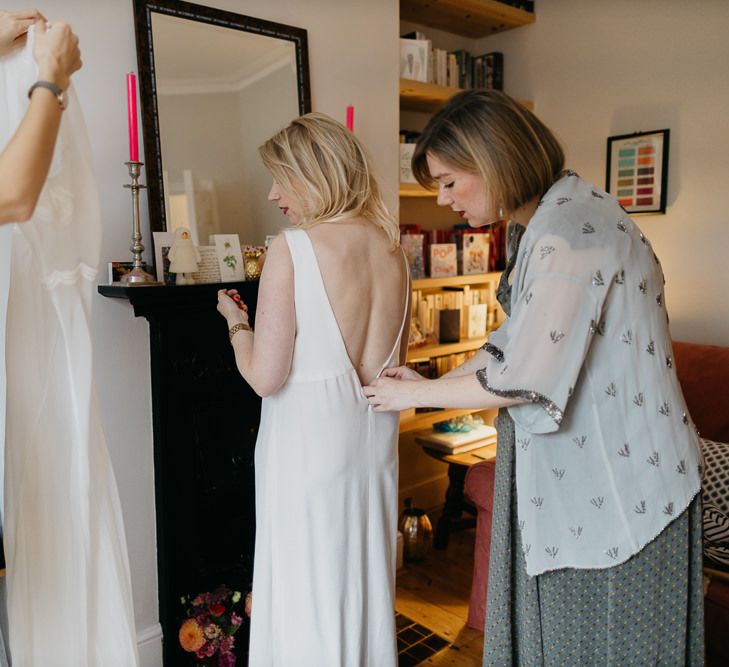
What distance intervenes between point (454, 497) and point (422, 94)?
6.29 feet

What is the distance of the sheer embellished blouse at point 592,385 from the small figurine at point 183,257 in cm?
110

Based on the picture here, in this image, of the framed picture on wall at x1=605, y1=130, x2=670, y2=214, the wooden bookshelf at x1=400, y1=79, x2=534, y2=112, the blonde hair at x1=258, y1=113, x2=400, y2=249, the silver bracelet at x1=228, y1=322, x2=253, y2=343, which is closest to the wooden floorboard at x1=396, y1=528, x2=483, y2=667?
the silver bracelet at x1=228, y1=322, x2=253, y2=343

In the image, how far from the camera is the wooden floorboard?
238 cm

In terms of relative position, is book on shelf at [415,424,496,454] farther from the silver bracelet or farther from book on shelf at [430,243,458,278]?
the silver bracelet

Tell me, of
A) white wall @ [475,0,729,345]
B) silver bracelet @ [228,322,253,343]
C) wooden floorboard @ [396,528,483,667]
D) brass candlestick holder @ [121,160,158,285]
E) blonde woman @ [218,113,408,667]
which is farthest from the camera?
white wall @ [475,0,729,345]

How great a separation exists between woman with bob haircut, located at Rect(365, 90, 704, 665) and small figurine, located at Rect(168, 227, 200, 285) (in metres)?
0.94

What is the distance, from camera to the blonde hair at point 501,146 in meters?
1.23

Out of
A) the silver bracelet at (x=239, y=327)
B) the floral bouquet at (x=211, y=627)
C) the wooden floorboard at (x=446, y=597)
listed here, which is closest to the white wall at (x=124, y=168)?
the floral bouquet at (x=211, y=627)

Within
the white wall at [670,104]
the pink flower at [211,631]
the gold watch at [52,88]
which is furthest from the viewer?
the white wall at [670,104]

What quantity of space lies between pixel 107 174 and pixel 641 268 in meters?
1.52

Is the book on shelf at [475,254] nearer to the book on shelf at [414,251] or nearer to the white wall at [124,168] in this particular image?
the book on shelf at [414,251]

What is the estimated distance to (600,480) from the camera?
1197 mm

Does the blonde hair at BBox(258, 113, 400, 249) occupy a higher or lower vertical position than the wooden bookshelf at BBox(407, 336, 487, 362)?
higher

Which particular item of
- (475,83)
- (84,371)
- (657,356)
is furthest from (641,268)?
(475,83)
